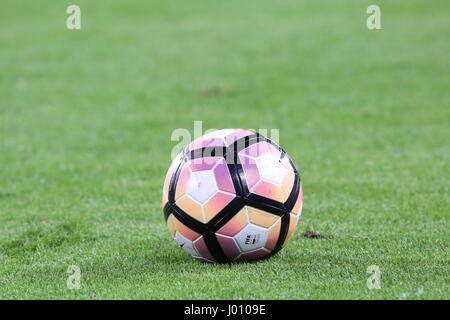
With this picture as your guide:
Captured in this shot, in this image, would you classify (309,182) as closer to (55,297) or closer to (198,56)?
(55,297)

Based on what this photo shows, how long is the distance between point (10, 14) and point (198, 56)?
28.0ft

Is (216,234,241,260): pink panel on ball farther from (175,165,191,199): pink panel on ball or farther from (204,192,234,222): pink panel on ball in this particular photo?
(175,165,191,199): pink panel on ball

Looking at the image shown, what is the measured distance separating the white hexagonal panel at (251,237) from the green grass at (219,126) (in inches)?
8.9

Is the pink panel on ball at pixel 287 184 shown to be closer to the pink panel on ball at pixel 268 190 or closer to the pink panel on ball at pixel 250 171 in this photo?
the pink panel on ball at pixel 268 190

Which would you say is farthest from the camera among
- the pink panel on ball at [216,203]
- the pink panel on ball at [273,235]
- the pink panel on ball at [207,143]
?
the pink panel on ball at [207,143]

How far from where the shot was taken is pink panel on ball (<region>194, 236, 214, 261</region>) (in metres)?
5.59

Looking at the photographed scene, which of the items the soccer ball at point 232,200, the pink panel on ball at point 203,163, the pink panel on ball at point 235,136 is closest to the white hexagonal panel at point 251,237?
the soccer ball at point 232,200

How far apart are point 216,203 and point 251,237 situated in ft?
1.38

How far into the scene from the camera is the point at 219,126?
1214cm

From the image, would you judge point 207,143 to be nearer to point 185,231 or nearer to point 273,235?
point 185,231

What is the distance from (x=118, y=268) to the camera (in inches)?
Answer: 230

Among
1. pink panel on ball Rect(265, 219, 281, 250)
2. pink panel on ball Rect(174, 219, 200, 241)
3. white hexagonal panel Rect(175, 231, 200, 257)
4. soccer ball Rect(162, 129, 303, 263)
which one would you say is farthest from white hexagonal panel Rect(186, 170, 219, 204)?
pink panel on ball Rect(265, 219, 281, 250)

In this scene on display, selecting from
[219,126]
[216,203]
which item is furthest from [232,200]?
[219,126]

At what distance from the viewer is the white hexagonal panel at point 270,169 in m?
5.63
